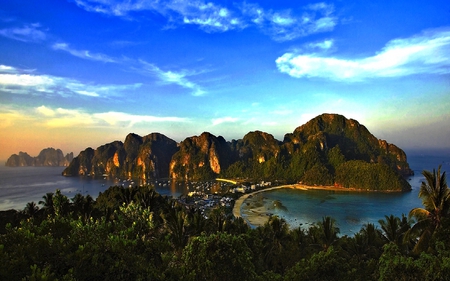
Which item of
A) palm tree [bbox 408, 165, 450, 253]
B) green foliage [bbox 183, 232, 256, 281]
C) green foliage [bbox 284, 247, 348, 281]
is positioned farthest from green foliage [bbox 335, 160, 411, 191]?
green foliage [bbox 183, 232, 256, 281]

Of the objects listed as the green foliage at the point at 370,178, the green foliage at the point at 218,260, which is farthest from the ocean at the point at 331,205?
the green foliage at the point at 218,260

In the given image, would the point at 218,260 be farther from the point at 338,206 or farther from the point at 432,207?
the point at 338,206

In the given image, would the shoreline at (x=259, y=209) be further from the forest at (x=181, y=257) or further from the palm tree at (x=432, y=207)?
the palm tree at (x=432, y=207)

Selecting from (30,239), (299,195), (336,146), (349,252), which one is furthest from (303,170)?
(30,239)

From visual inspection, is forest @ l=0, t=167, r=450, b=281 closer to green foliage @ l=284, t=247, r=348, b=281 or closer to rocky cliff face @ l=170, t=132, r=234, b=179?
green foliage @ l=284, t=247, r=348, b=281

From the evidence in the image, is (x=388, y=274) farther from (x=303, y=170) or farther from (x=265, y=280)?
(x=303, y=170)
